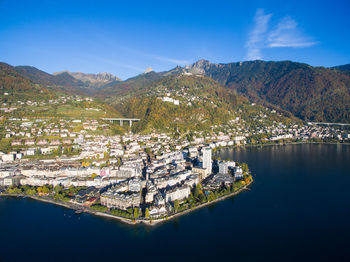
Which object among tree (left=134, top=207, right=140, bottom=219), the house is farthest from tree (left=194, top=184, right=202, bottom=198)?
the house

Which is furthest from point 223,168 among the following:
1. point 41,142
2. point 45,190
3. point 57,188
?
point 41,142

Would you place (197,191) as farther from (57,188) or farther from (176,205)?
(57,188)

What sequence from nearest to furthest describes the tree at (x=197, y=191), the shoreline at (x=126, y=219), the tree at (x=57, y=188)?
the shoreline at (x=126, y=219)
the tree at (x=197, y=191)
the tree at (x=57, y=188)

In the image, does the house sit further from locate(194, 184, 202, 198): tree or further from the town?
locate(194, 184, 202, 198): tree

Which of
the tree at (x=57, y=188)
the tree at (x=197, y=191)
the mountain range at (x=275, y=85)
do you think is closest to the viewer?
the tree at (x=197, y=191)

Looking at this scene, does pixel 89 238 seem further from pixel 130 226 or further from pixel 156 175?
pixel 156 175

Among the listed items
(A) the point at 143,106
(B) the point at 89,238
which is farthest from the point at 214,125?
(B) the point at 89,238

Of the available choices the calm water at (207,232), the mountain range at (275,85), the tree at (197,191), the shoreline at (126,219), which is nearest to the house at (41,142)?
the shoreline at (126,219)

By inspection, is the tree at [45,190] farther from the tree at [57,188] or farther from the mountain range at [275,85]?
the mountain range at [275,85]
